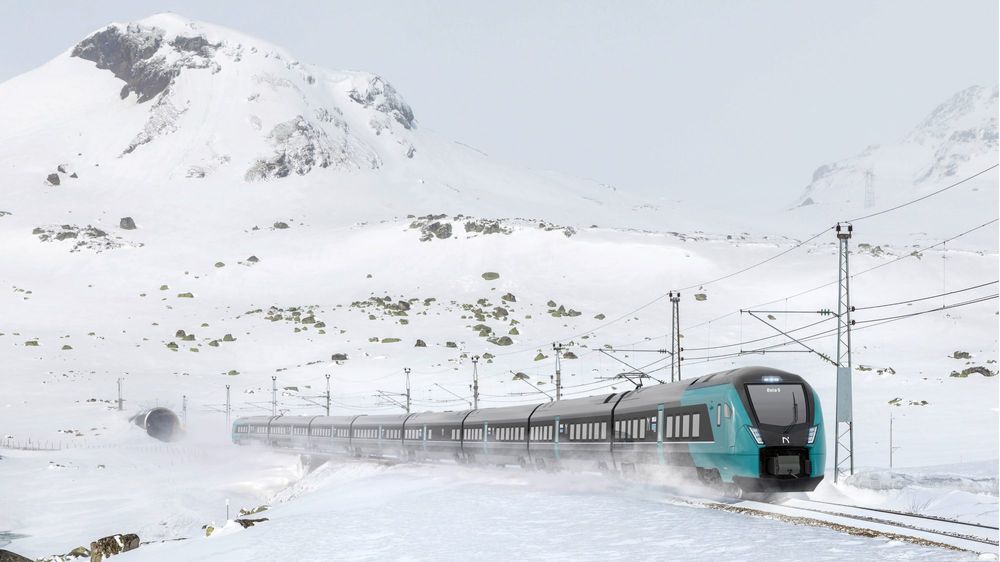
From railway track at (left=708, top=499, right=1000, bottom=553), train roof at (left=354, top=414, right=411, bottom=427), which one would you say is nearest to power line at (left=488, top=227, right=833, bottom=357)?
train roof at (left=354, top=414, right=411, bottom=427)

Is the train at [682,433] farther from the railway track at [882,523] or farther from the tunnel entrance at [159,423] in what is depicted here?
the tunnel entrance at [159,423]

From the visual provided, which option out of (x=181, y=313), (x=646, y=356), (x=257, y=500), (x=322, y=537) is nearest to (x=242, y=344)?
(x=181, y=313)

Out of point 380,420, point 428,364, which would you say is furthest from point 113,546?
point 428,364

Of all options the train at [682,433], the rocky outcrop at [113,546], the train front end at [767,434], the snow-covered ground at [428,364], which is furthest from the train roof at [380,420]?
the train front end at [767,434]

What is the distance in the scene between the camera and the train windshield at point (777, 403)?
2902 centimetres

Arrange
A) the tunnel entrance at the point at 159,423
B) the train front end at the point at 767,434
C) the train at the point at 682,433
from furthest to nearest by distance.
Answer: the tunnel entrance at the point at 159,423
the train at the point at 682,433
the train front end at the point at 767,434

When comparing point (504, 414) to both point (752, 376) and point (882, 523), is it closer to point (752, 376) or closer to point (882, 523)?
point (752, 376)

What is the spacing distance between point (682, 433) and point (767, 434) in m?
4.15

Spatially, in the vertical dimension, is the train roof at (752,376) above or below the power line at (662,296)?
below

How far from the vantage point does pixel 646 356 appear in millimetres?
123625

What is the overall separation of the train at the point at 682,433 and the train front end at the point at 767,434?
3cm

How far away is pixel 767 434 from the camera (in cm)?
2867

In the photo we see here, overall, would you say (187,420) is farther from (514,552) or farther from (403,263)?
(514,552)

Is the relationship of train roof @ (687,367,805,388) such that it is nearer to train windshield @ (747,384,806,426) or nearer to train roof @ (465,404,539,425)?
train windshield @ (747,384,806,426)
